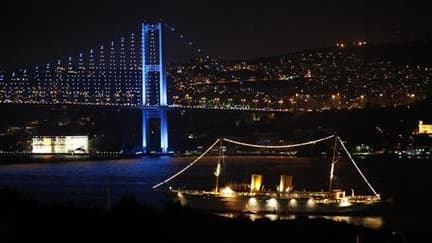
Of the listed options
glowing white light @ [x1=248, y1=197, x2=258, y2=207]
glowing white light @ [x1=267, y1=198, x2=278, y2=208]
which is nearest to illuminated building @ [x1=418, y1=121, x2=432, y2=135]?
glowing white light @ [x1=248, y1=197, x2=258, y2=207]

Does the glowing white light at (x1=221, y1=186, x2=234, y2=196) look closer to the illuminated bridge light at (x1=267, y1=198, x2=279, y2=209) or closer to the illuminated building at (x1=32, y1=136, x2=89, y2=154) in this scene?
the illuminated bridge light at (x1=267, y1=198, x2=279, y2=209)

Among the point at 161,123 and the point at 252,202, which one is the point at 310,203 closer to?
the point at 252,202

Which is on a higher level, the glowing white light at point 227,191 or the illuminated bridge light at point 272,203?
the glowing white light at point 227,191

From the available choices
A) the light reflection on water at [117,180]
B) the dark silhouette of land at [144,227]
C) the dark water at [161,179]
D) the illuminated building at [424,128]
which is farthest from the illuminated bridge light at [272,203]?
the illuminated building at [424,128]

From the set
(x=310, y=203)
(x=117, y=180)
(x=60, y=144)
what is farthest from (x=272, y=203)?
(x=60, y=144)

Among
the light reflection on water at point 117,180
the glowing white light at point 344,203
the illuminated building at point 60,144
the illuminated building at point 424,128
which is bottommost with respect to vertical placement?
the glowing white light at point 344,203

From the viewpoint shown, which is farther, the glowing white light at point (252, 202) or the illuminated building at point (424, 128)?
the illuminated building at point (424, 128)

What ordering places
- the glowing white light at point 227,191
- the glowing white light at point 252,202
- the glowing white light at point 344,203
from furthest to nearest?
1. the glowing white light at point 227,191
2. the glowing white light at point 252,202
3. the glowing white light at point 344,203

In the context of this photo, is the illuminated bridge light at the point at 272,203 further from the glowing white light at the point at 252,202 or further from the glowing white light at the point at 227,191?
the glowing white light at the point at 227,191

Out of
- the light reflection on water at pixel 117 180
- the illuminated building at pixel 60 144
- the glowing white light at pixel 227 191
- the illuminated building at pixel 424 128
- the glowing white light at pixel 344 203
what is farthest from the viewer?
the illuminated building at pixel 424 128

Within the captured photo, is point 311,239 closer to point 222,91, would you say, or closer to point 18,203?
point 18,203

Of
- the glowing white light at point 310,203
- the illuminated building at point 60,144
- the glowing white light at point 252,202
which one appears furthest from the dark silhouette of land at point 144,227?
the illuminated building at point 60,144
